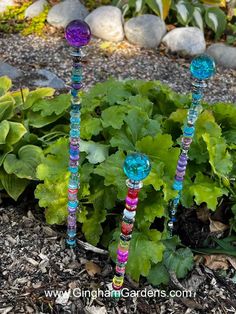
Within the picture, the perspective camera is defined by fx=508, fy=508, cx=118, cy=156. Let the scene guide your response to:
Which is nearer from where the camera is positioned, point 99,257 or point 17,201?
point 99,257

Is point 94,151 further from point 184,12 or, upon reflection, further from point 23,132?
point 184,12

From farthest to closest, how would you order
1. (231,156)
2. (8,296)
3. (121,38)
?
(121,38), (231,156), (8,296)

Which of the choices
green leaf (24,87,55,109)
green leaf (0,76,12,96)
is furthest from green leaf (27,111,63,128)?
green leaf (0,76,12,96)

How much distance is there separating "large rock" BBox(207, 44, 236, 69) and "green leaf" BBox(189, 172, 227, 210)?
2.99 metres

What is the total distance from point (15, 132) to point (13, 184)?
288mm

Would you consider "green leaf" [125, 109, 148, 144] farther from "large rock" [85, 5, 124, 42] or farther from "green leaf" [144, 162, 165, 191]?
"large rock" [85, 5, 124, 42]

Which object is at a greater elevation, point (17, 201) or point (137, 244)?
point (137, 244)

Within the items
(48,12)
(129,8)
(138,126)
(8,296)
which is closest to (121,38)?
(129,8)

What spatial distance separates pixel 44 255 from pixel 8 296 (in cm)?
29

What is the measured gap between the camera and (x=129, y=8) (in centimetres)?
554

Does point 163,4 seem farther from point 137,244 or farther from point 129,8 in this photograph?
point 137,244

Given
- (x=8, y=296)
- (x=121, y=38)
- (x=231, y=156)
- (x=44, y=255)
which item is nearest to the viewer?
(x=8, y=296)

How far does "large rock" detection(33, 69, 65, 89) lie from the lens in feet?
14.4

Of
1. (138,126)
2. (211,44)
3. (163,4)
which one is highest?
(138,126)
